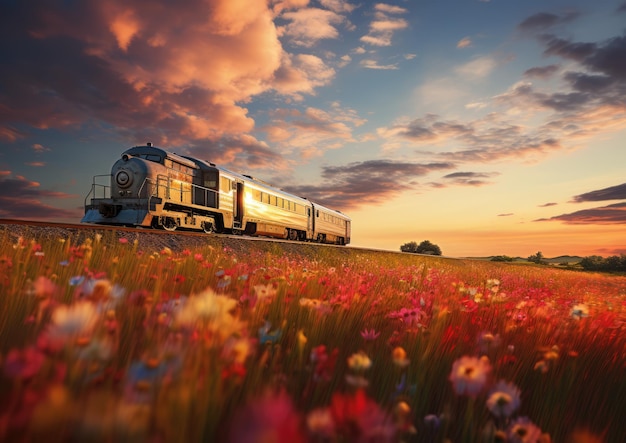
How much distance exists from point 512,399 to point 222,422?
1.20 metres

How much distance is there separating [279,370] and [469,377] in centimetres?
83

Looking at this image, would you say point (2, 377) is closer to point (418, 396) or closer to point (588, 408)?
point (418, 396)

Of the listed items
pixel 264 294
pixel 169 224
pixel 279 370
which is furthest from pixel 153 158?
pixel 279 370

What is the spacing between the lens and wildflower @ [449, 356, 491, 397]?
6.07ft

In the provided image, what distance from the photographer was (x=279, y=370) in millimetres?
2051

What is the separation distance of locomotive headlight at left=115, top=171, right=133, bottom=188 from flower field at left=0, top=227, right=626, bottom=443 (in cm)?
1508

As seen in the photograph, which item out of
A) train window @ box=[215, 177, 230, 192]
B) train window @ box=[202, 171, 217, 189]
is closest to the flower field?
train window @ box=[202, 171, 217, 189]

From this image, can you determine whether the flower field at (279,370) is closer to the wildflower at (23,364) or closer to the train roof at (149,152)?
the wildflower at (23,364)

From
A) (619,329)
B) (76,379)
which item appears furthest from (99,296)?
(619,329)

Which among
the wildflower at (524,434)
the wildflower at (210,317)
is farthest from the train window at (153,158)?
the wildflower at (524,434)

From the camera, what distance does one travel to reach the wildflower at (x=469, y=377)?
6.07 feet

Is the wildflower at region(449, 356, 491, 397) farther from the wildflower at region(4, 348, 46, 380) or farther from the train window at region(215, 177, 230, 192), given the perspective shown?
the train window at region(215, 177, 230, 192)

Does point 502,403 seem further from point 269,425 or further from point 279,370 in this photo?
point 269,425

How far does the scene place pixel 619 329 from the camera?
13.1ft
